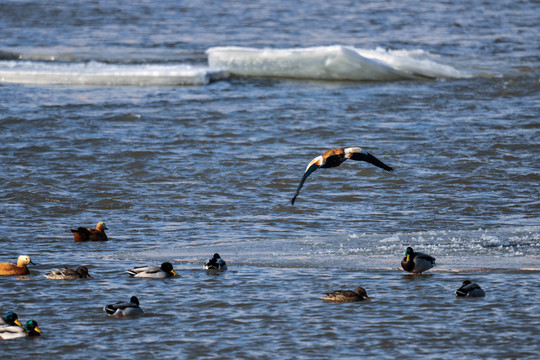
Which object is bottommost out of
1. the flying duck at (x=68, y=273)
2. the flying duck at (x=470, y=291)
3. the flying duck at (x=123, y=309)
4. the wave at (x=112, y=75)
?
the flying duck at (x=470, y=291)

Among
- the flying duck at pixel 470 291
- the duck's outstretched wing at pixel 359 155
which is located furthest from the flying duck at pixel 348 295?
the duck's outstretched wing at pixel 359 155

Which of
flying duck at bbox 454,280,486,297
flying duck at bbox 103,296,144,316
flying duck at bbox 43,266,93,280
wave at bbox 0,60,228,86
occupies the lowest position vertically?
flying duck at bbox 454,280,486,297

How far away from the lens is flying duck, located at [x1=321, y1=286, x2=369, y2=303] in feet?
30.0

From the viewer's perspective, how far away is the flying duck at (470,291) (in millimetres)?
9273

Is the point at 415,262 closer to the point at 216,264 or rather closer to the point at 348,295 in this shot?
the point at 348,295

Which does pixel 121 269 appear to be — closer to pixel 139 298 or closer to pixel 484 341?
pixel 139 298

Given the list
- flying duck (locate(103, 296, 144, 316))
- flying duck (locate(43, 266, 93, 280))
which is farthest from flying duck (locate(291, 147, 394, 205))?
flying duck (locate(43, 266, 93, 280))

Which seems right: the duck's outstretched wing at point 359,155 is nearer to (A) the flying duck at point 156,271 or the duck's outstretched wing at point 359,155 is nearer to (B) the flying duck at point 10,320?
(A) the flying duck at point 156,271

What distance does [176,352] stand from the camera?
8141mm

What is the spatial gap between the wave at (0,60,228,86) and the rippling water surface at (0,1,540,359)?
69 mm

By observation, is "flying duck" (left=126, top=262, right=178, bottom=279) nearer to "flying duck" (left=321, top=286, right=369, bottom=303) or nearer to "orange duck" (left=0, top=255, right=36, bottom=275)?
"orange duck" (left=0, top=255, right=36, bottom=275)

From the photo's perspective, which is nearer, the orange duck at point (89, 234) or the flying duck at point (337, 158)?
the flying duck at point (337, 158)

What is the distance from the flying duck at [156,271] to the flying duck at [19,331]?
179 cm

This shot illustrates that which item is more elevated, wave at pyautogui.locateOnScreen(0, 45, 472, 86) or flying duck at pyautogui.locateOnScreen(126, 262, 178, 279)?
wave at pyautogui.locateOnScreen(0, 45, 472, 86)
